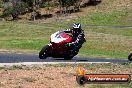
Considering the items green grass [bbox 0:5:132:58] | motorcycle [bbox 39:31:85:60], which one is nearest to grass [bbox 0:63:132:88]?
motorcycle [bbox 39:31:85:60]

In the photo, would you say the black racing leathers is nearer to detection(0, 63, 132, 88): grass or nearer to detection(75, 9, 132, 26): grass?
detection(0, 63, 132, 88): grass

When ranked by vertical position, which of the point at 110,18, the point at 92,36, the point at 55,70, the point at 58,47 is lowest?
the point at 110,18

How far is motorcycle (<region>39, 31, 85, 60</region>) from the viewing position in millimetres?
21297

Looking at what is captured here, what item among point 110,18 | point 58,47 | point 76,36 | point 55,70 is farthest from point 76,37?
point 110,18

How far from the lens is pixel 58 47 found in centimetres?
2153

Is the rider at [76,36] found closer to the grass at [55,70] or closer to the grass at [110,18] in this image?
the grass at [55,70]

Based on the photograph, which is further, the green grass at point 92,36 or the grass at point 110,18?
the grass at point 110,18

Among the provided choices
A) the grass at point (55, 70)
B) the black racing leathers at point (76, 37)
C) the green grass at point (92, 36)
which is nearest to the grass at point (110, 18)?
the green grass at point (92, 36)

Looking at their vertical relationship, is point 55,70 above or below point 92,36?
above

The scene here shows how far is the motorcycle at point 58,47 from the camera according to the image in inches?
838

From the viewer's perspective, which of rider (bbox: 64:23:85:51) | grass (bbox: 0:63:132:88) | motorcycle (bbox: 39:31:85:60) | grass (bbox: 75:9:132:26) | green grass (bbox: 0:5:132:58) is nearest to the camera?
grass (bbox: 0:63:132:88)

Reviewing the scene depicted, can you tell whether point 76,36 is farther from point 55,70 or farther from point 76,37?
point 55,70

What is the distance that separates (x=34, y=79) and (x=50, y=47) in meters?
8.04

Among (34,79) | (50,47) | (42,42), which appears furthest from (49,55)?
A: (42,42)
